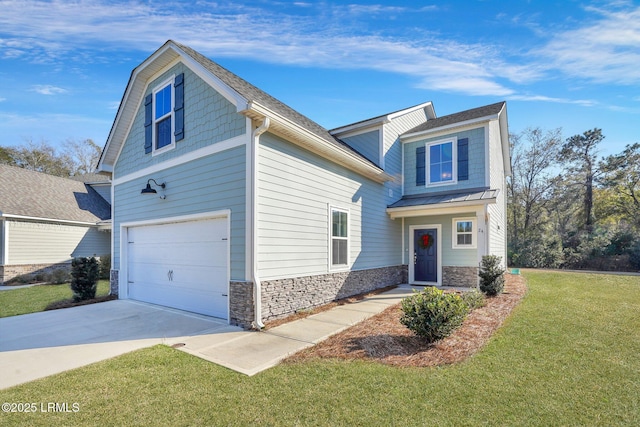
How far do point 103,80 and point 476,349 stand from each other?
493 inches

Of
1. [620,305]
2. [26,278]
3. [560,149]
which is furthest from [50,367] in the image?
[560,149]

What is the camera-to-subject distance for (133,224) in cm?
904

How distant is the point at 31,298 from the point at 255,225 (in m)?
8.79

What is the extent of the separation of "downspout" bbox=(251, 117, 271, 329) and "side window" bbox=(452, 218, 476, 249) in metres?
7.31

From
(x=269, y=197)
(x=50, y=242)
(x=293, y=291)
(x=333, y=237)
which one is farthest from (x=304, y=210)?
(x=50, y=242)

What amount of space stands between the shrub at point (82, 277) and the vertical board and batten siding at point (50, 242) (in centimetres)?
776

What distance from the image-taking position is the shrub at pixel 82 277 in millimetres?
8812

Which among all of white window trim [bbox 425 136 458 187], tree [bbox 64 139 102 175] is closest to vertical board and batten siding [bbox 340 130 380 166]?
white window trim [bbox 425 136 458 187]

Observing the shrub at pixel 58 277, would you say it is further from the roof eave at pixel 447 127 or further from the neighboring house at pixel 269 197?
the roof eave at pixel 447 127

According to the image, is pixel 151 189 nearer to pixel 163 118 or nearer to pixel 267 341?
pixel 163 118

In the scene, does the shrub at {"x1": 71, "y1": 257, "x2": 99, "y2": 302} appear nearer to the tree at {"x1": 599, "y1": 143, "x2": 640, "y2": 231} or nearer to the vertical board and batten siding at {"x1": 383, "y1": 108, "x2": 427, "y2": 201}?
the vertical board and batten siding at {"x1": 383, "y1": 108, "x2": 427, "y2": 201}

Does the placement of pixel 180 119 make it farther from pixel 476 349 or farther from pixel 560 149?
pixel 560 149

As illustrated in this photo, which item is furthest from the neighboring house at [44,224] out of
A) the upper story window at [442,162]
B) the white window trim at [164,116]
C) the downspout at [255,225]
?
the upper story window at [442,162]

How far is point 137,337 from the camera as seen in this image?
5.46 meters
